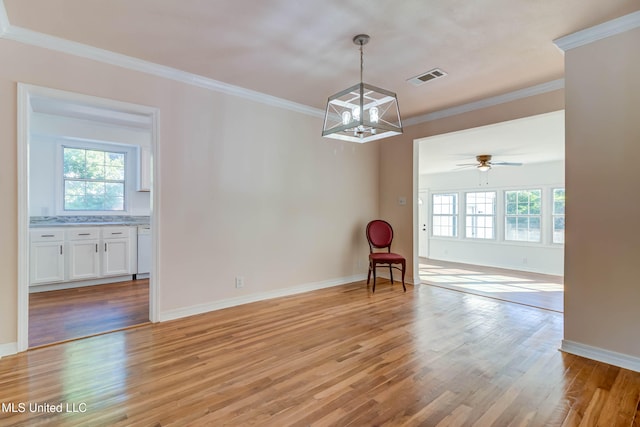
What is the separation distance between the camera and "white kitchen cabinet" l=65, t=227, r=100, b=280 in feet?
14.7

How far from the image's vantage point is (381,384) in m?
2.06

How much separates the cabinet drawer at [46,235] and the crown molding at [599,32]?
20.3 ft

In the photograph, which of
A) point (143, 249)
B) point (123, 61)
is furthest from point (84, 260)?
point (123, 61)

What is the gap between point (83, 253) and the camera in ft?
15.0

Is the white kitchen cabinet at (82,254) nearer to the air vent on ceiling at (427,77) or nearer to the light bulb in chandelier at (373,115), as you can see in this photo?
the light bulb in chandelier at (373,115)

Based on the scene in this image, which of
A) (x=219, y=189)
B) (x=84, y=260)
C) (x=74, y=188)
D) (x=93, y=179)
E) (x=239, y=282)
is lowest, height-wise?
(x=239, y=282)

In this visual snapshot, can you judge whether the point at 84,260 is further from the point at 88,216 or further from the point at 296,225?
the point at 296,225

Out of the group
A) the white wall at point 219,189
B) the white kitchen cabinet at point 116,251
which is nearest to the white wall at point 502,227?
the white wall at point 219,189

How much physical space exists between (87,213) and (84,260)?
1.08 metres

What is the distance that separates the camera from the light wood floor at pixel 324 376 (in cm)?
175

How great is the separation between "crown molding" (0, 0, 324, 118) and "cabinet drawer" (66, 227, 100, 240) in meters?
2.77

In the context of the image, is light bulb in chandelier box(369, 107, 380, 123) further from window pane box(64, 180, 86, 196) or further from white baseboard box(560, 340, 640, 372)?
window pane box(64, 180, 86, 196)

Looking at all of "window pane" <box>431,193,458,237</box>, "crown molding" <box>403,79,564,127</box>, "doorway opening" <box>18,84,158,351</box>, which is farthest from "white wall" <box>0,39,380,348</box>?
"window pane" <box>431,193,458,237</box>

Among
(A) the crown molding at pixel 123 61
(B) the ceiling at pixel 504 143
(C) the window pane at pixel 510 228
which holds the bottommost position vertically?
(C) the window pane at pixel 510 228
